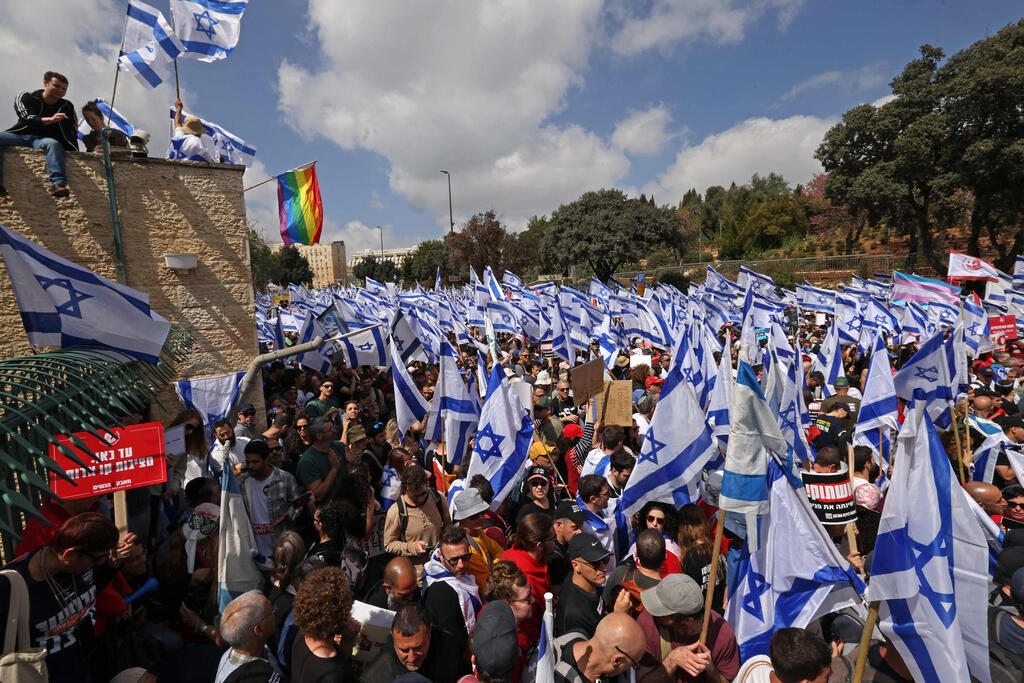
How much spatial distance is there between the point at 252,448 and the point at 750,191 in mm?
86043

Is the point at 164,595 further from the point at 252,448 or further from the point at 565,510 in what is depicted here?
the point at 565,510

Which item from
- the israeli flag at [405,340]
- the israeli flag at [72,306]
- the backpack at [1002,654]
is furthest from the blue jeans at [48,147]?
the backpack at [1002,654]

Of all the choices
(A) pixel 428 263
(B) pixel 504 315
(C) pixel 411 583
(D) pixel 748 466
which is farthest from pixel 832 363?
(A) pixel 428 263

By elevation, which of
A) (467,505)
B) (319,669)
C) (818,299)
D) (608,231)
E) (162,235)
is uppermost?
(608,231)

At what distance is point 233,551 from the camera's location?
11.3 feet

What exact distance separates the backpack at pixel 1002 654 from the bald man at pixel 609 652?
2.06 m

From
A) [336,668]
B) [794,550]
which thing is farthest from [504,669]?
[794,550]

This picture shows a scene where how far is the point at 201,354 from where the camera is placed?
295 inches

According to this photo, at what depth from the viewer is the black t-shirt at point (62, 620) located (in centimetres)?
272

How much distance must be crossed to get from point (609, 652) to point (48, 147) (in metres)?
7.56

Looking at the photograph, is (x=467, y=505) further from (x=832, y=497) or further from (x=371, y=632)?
(x=832, y=497)

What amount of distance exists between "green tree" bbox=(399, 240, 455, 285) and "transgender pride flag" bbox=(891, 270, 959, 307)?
51629 mm

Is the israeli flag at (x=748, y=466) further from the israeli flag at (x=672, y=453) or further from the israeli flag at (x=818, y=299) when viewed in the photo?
the israeli flag at (x=818, y=299)

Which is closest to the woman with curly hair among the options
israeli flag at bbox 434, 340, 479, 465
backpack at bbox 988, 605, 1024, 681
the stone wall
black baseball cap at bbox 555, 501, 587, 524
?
black baseball cap at bbox 555, 501, 587, 524
